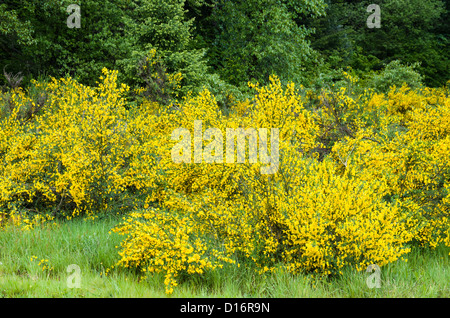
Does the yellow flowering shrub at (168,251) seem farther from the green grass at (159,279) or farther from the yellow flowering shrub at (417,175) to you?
the yellow flowering shrub at (417,175)

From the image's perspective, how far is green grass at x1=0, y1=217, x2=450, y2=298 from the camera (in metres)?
3.17

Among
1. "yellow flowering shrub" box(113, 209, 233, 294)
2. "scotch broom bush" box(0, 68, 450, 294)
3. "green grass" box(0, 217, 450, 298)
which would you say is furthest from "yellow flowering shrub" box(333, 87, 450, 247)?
"yellow flowering shrub" box(113, 209, 233, 294)

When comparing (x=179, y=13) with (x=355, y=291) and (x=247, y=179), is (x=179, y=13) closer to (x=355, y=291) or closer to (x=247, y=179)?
(x=247, y=179)

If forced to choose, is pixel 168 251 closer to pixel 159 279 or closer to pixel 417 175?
pixel 159 279

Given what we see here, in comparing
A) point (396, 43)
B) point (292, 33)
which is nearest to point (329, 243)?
point (292, 33)

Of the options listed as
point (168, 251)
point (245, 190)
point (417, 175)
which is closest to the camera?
point (168, 251)

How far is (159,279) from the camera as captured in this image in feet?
11.4

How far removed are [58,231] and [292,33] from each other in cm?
1208

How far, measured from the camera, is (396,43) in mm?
23578

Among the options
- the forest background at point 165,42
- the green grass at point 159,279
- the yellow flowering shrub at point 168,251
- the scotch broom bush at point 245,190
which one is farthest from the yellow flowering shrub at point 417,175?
the forest background at point 165,42

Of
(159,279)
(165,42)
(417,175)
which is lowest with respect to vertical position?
(159,279)

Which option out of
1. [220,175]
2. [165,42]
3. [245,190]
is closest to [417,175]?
[245,190]

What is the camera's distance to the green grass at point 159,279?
317cm

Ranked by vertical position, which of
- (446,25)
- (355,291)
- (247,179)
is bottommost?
(355,291)
